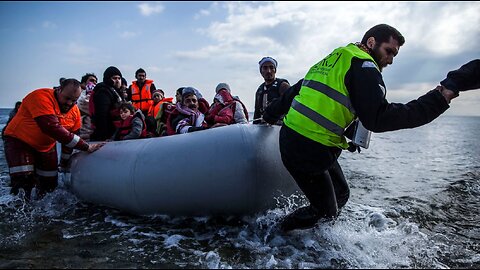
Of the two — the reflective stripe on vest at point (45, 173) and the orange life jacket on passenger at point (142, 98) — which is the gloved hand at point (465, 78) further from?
the orange life jacket on passenger at point (142, 98)

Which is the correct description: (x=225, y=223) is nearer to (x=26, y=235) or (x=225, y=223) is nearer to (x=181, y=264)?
(x=181, y=264)

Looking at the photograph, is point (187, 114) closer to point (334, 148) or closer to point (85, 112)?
point (85, 112)

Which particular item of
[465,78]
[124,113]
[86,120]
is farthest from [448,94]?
[86,120]

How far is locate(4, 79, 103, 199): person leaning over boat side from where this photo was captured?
3637 mm

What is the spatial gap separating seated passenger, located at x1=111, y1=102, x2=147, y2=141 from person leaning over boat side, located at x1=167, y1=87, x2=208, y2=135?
43 cm

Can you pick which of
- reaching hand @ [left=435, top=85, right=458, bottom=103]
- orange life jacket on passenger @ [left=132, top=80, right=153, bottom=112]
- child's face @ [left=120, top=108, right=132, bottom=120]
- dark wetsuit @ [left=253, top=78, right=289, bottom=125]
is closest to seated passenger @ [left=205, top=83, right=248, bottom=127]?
dark wetsuit @ [left=253, top=78, right=289, bottom=125]

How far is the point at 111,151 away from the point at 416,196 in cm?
404

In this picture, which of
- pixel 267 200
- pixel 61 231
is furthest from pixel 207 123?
pixel 61 231

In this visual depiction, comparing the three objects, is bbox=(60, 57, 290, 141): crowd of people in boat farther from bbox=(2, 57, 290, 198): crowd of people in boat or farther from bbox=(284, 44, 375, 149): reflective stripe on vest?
bbox=(284, 44, 375, 149): reflective stripe on vest

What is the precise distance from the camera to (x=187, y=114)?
13.3 ft

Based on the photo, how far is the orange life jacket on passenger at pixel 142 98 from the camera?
21.6ft

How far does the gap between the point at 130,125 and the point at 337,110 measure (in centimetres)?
291

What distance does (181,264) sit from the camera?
7.86 feet

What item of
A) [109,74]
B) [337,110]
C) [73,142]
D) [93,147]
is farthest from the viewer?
[109,74]
